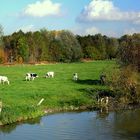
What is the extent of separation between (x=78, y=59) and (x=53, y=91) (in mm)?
97676

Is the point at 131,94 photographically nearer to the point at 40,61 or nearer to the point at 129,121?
the point at 129,121

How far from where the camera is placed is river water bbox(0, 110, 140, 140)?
2873 cm

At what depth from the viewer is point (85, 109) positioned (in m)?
40.2

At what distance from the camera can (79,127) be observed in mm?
31672

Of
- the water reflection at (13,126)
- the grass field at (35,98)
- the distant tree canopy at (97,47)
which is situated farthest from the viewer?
the distant tree canopy at (97,47)

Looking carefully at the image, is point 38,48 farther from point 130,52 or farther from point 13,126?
point 13,126

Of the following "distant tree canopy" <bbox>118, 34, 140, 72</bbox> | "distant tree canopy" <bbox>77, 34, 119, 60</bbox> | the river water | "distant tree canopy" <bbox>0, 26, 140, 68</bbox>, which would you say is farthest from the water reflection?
"distant tree canopy" <bbox>77, 34, 119, 60</bbox>

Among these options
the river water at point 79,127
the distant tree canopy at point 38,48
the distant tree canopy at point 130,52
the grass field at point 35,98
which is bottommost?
the river water at point 79,127

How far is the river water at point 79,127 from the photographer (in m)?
28.7

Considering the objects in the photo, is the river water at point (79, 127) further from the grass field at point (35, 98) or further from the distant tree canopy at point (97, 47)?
the distant tree canopy at point (97, 47)

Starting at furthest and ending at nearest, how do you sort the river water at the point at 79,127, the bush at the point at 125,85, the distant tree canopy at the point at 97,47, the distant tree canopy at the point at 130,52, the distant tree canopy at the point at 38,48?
the distant tree canopy at the point at 97,47, the distant tree canopy at the point at 38,48, the distant tree canopy at the point at 130,52, the bush at the point at 125,85, the river water at the point at 79,127

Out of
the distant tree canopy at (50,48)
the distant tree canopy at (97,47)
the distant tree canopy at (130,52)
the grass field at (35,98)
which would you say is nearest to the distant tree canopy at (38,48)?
the distant tree canopy at (50,48)

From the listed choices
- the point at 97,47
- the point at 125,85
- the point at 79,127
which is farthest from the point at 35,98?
the point at 97,47

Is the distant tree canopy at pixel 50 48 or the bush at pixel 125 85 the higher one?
the distant tree canopy at pixel 50 48
